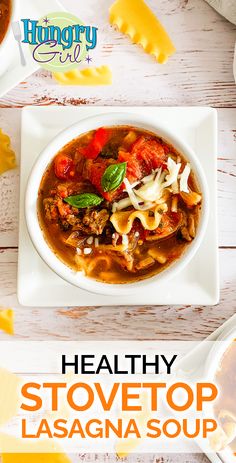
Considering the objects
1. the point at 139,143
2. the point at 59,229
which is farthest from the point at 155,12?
the point at 59,229

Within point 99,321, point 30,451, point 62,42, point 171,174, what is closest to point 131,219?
point 171,174

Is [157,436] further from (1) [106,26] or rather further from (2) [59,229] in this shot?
(1) [106,26]

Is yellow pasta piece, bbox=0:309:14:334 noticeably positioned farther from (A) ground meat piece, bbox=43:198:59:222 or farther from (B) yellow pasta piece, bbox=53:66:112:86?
(B) yellow pasta piece, bbox=53:66:112:86

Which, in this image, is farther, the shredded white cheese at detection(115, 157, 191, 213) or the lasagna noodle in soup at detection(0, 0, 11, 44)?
the lasagna noodle in soup at detection(0, 0, 11, 44)

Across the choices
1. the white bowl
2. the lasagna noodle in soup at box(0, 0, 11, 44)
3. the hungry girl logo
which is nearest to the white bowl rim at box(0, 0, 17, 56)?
the lasagna noodle in soup at box(0, 0, 11, 44)

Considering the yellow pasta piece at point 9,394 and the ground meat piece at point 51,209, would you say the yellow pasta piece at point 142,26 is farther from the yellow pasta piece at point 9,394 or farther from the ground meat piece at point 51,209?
the yellow pasta piece at point 9,394

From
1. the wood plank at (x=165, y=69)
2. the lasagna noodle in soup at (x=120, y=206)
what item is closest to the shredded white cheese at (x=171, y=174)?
the lasagna noodle in soup at (x=120, y=206)
